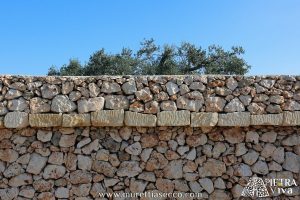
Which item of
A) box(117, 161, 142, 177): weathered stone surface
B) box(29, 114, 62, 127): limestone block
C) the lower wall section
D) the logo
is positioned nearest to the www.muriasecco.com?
the lower wall section

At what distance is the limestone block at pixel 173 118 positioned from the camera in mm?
5680

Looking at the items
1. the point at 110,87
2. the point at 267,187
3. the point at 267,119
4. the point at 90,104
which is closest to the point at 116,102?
the point at 110,87

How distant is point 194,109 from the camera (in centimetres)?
577

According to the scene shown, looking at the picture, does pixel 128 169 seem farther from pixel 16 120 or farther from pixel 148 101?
pixel 16 120

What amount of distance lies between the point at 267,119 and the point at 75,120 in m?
3.14

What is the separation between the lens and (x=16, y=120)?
5.58 m

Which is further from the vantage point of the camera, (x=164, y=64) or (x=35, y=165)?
(x=164, y=64)

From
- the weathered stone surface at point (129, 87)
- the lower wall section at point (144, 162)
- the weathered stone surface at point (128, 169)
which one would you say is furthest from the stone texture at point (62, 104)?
the weathered stone surface at point (128, 169)

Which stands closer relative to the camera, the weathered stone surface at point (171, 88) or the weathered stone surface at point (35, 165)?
the weathered stone surface at point (35, 165)

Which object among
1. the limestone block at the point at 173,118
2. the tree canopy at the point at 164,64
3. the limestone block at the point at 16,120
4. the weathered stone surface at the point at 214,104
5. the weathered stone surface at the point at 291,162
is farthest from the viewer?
the tree canopy at the point at 164,64

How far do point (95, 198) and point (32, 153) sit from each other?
1274mm

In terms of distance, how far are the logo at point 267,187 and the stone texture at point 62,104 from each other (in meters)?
3.18

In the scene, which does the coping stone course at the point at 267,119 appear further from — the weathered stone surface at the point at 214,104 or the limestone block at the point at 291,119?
the weathered stone surface at the point at 214,104

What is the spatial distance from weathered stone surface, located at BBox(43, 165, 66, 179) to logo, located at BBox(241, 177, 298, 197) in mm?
3023
